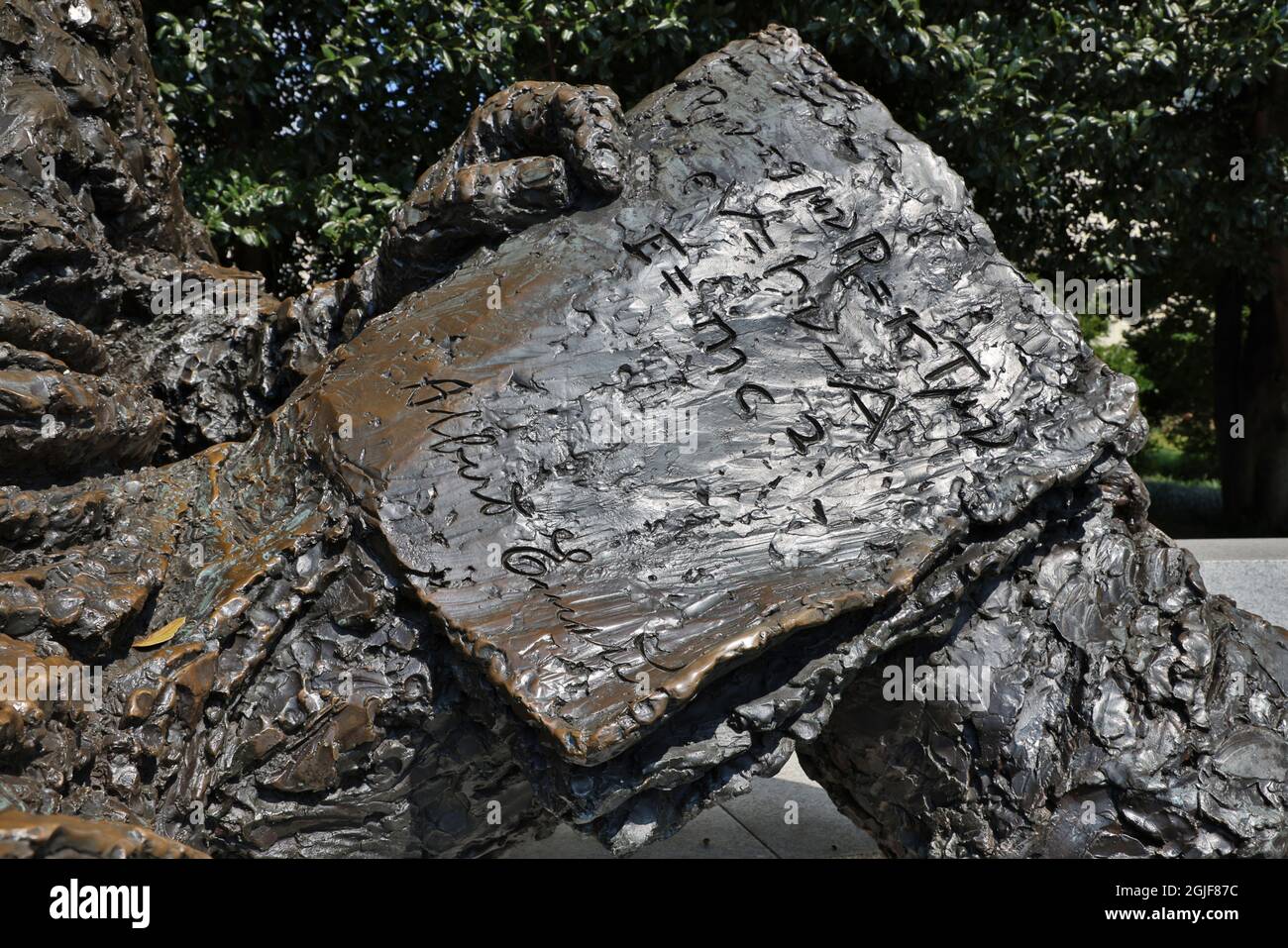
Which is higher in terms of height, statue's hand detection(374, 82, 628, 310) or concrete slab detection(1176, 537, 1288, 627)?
statue's hand detection(374, 82, 628, 310)

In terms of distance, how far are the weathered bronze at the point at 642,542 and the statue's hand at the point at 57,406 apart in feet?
0.04

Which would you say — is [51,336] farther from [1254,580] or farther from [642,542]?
[1254,580]

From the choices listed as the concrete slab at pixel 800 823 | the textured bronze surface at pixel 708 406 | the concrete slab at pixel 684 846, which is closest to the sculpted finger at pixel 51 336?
the textured bronze surface at pixel 708 406

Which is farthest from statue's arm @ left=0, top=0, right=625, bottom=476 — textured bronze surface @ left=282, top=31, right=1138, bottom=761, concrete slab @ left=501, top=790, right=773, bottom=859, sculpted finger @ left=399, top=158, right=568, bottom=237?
concrete slab @ left=501, top=790, right=773, bottom=859

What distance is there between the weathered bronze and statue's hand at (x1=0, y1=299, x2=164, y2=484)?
1 cm

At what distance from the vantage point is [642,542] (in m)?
2.44

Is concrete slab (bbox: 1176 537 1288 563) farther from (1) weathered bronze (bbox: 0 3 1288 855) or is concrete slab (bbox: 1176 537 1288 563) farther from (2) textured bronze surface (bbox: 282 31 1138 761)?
(2) textured bronze surface (bbox: 282 31 1138 761)

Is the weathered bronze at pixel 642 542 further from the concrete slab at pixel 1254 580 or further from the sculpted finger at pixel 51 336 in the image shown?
the concrete slab at pixel 1254 580

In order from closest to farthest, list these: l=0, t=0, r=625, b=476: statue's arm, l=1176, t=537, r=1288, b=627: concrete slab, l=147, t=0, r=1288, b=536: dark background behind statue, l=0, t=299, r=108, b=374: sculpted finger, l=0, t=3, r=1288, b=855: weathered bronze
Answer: l=0, t=3, r=1288, b=855: weathered bronze
l=0, t=299, r=108, b=374: sculpted finger
l=0, t=0, r=625, b=476: statue's arm
l=1176, t=537, r=1288, b=627: concrete slab
l=147, t=0, r=1288, b=536: dark background behind statue

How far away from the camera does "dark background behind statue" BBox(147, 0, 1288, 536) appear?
602cm

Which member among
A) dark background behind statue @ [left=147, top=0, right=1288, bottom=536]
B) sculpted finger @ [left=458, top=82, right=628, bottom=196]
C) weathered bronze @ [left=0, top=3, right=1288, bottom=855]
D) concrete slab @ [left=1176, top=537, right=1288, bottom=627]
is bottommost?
concrete slab @ [left=1176, top=537, right=1288, bottom=627]

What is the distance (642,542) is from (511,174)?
993 millimetres

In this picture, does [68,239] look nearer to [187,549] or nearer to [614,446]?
[187,549]

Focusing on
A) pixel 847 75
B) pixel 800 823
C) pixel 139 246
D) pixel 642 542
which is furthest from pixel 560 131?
pixel 847 75
